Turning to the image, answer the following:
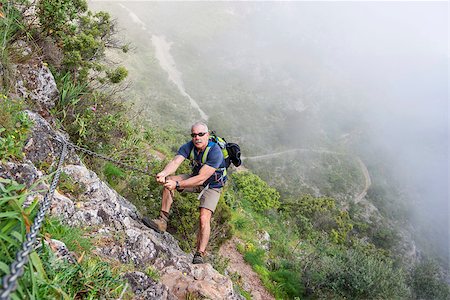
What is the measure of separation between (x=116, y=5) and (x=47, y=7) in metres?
68.6

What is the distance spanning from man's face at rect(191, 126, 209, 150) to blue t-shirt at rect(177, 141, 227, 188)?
11cm

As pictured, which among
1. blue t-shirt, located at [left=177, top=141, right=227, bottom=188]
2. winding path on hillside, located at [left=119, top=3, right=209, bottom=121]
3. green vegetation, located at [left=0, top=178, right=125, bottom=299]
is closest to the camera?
green vegetation, located at [left=0, top=178, right=125, bottom=299]

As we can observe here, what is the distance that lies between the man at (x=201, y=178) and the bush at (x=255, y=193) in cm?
1370

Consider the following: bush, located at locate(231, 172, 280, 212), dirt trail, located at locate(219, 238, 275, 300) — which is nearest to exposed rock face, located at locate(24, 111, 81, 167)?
dirt trail, located at locate(219, 238, 275, 300)

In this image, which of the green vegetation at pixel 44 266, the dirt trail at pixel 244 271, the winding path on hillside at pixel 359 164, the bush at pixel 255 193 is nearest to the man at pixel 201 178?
the green vegetation at pixel 44 266

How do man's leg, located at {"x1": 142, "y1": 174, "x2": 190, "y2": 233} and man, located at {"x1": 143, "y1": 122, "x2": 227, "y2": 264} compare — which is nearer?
man, located at {"x1": 143, "y1": 122, "x2": 227, "y2": 264}

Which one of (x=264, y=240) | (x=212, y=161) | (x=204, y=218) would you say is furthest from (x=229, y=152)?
(x=264, y=240)

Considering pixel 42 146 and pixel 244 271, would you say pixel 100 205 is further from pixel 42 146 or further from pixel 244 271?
pixel 244 271

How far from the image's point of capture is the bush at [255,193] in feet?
66.1

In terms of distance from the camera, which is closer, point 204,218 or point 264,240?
point 204,218

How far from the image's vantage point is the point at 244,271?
31.1 feet

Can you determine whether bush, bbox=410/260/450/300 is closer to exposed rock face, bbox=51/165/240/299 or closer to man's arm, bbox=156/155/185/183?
man's arm, bbox=156/155/185/183

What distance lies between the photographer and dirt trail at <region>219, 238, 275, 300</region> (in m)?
8.45

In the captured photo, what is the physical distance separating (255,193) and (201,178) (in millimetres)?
16170
